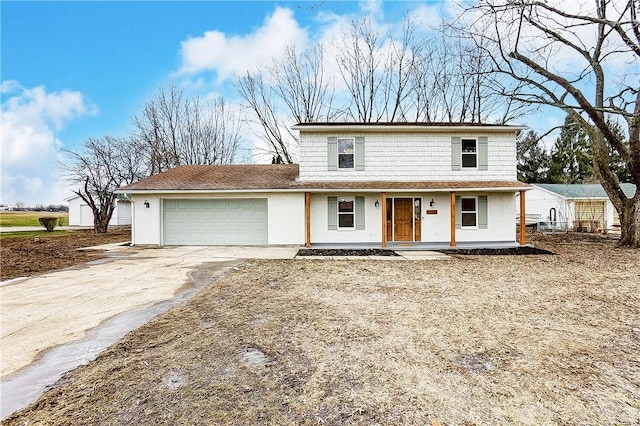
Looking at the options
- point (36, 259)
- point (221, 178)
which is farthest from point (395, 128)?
point (36, 259)

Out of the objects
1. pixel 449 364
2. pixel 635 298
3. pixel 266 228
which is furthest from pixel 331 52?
pixel 449 364

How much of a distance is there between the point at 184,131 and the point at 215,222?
1556cm

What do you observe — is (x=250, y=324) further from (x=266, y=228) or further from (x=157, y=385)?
(x=266, y=228)

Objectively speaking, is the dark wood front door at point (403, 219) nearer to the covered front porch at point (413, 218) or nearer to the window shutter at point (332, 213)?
the covered front porch at point (413, 218)

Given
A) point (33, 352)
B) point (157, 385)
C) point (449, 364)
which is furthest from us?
point (33, 352)

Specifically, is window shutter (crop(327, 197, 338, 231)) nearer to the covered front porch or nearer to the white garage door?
the covered front porch

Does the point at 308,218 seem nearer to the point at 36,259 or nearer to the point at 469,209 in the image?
the point at 469,209

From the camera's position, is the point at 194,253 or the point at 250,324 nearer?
the point at 250,324

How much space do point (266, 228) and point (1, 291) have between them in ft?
28.2

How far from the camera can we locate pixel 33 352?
3.85m

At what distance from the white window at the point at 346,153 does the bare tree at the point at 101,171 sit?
15654mm

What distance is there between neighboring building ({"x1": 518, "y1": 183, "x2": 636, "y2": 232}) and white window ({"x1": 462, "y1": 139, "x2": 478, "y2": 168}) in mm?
10564

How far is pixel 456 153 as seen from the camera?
46.9 feet

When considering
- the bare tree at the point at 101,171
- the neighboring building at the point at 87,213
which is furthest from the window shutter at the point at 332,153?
the neighboring building at the point at 87,213
